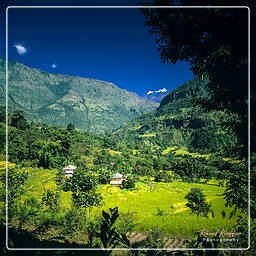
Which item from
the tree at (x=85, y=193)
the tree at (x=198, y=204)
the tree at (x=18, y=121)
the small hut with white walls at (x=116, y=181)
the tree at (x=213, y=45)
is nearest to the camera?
the tree at (x=213, y=45)

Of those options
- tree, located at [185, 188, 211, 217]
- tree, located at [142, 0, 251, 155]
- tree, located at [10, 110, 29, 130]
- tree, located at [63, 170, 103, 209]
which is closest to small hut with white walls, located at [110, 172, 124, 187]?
tree, located at [185, 188, 211, 217]

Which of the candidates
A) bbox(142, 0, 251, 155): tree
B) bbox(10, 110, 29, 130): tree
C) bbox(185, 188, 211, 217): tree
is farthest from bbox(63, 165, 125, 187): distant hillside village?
→ bbox(142, 0, 251, 155): tree

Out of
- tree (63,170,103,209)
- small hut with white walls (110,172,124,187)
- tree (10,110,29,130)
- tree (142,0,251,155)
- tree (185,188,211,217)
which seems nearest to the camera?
tree (142,0,251,155)

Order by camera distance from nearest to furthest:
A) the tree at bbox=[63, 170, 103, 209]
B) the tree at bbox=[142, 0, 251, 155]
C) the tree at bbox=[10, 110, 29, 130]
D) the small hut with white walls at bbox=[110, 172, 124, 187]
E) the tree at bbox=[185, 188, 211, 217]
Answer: the tree at bbox=[142, 0, 251, 155]
the tree at bbox=[63, 170, 103, 209]
the tree at bbox=[185, 188, 211, 217]
the small hut with white walls at bbox=[110, 172, 124, 187]
the tree at bbox=[10, 110, 29, 130]

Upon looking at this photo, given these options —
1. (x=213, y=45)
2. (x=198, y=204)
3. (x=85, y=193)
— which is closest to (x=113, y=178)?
(x=198, y=204)

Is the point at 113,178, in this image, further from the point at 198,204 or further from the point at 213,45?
the point at 213,45

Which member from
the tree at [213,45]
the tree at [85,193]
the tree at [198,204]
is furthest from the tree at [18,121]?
the tree at [213,45]

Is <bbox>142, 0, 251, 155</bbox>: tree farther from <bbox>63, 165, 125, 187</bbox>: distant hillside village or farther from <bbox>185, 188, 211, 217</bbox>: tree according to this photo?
<bbox>63, 165, 125, 187</bbox>: distant hillside village

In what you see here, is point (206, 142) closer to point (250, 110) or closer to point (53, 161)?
point (53, 161)

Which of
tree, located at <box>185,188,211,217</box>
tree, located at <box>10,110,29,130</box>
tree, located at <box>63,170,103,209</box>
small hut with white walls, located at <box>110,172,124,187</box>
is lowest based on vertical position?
small hut with white walls, located at <box>110,172,124,187</box>

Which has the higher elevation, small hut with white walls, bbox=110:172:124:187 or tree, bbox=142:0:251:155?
tree, bbox=142:0:251:155

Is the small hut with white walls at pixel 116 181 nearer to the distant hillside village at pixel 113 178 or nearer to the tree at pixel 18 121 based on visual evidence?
the distant hillside village at pixel 113 178

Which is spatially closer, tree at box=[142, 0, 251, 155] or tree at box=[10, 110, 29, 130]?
tree at box=[142, 0, 251, 155]

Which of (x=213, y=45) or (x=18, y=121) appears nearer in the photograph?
(x=213, y=45)
